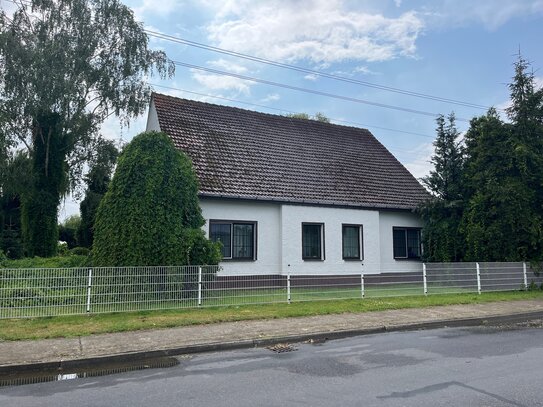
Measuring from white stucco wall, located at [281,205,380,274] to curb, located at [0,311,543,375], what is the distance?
22.2ft

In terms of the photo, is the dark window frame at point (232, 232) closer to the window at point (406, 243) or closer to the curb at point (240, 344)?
→ the window at point (406, 243)

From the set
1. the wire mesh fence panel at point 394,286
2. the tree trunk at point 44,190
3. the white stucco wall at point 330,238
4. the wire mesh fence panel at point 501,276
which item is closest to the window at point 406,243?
the white stucco wall at point 330,238

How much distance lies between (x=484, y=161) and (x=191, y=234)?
12.4 m

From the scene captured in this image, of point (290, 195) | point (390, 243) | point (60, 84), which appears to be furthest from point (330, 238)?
point (60, 84)

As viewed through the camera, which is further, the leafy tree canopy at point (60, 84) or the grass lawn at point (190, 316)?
the leafy tree canopy at point (60, 84)

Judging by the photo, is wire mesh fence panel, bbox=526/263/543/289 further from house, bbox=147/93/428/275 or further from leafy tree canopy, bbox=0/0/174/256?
leafy tree canopy, bbox=0/0/174/256

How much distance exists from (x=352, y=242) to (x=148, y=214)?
9.30 m

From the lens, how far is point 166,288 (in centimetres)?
1119

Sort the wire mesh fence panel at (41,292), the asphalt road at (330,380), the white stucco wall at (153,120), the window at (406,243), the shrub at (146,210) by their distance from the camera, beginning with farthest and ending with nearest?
the window at (406,243), the white stucco wall at (153,120), the shrub at (146,210), the wire mesh fence panel at (41,292), the asphalt road at (330,380)

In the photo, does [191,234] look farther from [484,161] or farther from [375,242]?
[484,161]

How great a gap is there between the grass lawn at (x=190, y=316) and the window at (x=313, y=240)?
4.04m

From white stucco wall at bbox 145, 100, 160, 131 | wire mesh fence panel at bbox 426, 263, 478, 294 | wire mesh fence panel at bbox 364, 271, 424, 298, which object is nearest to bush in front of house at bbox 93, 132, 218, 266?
wire mesh fence panel at bbox 364, 271, 424, 298

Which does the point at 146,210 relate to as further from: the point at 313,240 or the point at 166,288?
the point at 313,240

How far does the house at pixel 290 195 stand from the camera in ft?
53.8
